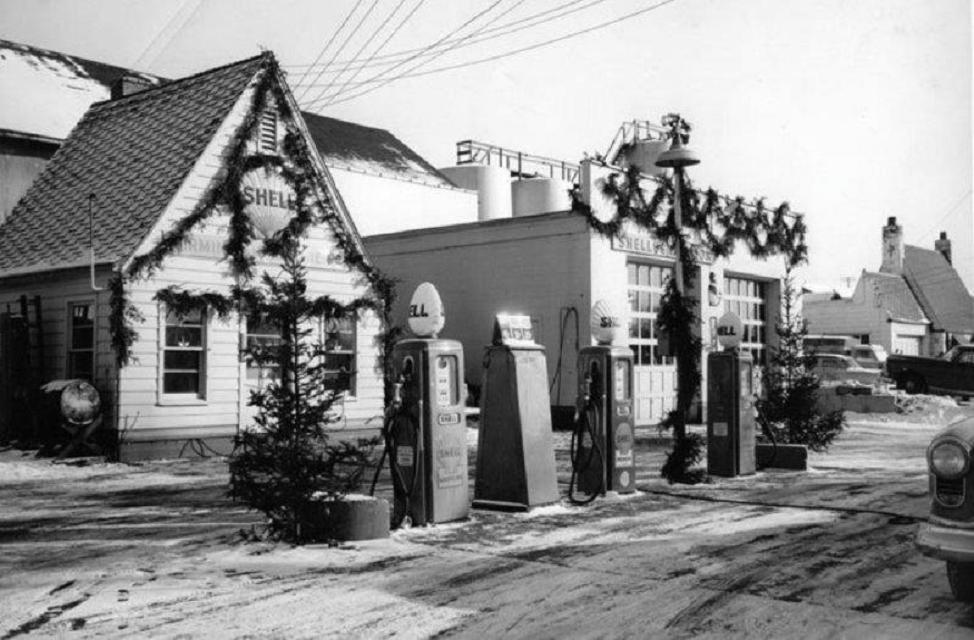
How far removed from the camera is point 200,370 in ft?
51.4

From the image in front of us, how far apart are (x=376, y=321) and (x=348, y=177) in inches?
→ 371

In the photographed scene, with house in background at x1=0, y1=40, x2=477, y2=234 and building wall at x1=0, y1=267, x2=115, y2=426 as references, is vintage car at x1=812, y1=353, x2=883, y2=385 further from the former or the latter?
building wall at x1=0, y1=267, x2=115, y2=426

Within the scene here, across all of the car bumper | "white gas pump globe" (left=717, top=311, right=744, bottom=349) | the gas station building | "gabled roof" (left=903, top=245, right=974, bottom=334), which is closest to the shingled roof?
the gas station building

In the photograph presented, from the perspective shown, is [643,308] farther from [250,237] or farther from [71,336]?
[71,336]

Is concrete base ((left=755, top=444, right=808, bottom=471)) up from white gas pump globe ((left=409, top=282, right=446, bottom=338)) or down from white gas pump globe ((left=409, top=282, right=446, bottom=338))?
down

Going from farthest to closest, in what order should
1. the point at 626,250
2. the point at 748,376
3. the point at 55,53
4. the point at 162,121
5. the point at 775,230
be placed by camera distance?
the point at 775,230 → the point at 55,53 → the point at 626,250 → the point at 162,121 → the point at 748,376

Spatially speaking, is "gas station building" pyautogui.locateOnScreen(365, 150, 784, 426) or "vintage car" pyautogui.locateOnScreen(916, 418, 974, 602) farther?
"gas station building" pyautogui.locateOnScreen(365, 150, 784, 426)

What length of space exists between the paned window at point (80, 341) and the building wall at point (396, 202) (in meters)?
10.5

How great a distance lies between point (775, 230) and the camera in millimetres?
26109

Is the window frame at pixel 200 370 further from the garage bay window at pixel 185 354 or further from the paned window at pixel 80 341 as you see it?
the paned window at pixel 80 341

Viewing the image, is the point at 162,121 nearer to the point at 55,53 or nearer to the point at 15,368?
the point at 15,368

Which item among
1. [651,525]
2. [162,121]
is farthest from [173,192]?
[651,525]

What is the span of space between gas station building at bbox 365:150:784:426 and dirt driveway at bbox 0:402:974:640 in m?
8.80

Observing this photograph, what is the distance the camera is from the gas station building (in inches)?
781
